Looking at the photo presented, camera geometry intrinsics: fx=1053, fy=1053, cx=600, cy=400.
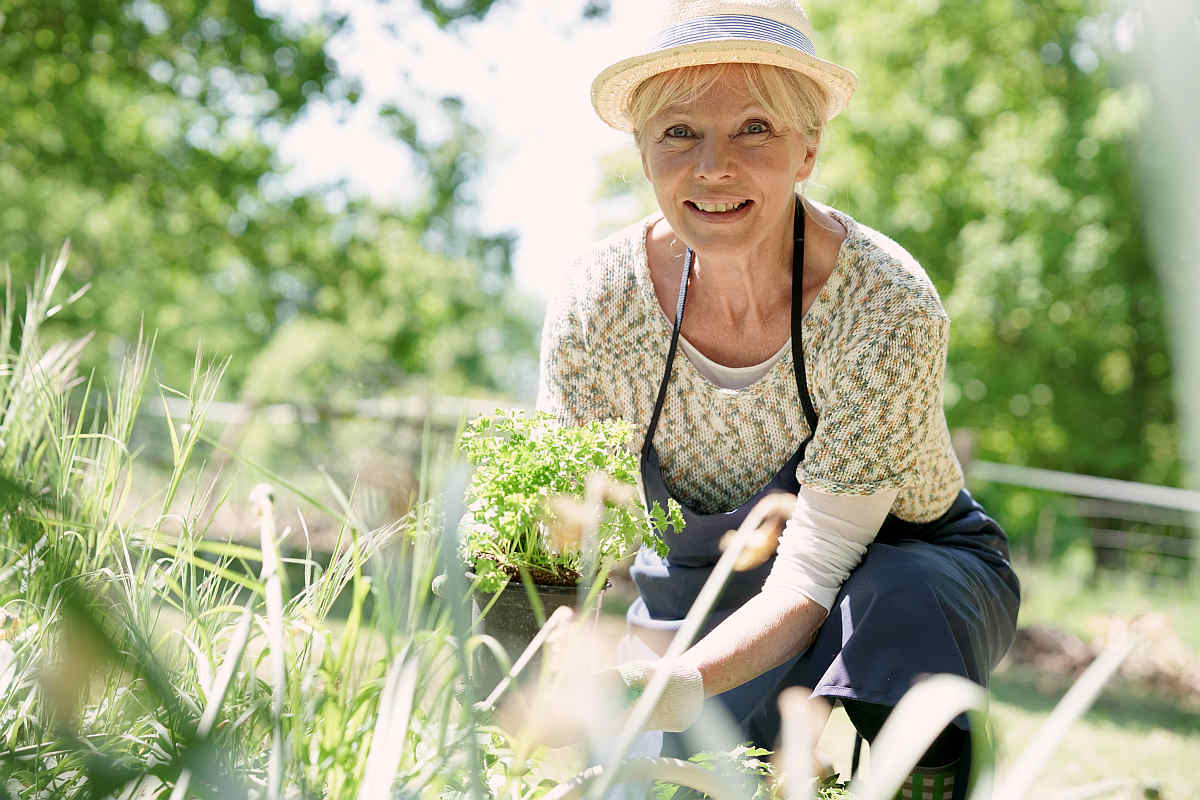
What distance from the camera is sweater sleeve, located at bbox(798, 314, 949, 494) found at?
76.9 inches

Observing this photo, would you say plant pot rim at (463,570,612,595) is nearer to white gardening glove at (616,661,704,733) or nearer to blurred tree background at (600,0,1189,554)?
white gardening glove at (616,661,704,733)

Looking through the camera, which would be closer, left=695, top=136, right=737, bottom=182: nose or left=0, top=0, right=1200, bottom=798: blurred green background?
left=695, top=136, right=737, bottom=182: nose

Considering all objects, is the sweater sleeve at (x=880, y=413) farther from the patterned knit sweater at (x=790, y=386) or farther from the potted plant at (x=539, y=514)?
the potted plant at (x=539, y=514)

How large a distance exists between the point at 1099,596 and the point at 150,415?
341 inches

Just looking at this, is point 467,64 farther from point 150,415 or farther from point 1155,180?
point 1155,180

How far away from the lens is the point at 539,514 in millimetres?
1694

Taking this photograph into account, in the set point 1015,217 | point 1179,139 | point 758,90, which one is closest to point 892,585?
point 758,90

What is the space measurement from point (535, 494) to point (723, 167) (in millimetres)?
737

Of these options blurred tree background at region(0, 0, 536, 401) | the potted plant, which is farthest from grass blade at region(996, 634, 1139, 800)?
the potted plant

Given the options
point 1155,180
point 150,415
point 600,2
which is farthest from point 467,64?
point 1155,180

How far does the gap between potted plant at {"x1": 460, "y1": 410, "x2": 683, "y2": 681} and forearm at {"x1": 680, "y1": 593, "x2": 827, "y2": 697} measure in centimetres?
19

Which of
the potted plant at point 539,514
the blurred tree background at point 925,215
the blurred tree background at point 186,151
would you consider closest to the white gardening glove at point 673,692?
the potted plant at point 539,514

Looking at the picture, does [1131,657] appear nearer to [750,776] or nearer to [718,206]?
[718,206]

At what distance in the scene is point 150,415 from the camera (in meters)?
10.0
